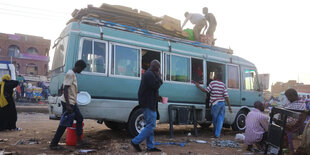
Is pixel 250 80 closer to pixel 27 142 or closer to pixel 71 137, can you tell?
pixel 71 137

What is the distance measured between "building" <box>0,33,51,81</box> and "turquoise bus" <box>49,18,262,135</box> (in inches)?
1417

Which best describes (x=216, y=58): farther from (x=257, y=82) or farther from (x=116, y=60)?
(x=116, y=60)

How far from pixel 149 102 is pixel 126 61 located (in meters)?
1.87

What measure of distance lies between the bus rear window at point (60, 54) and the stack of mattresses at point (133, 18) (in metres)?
0.96

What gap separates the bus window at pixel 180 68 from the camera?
7.37 metres

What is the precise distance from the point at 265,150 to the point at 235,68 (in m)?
4.34

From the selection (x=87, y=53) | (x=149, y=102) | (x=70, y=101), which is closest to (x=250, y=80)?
(x=149, y=102)

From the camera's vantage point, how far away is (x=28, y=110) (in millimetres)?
15234

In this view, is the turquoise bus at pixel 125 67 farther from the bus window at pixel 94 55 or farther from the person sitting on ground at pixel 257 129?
the person sitting on ground at pixel 257 129

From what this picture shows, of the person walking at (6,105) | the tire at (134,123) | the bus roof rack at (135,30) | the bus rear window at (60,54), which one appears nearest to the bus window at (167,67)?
the bus roof rack at (135,30)

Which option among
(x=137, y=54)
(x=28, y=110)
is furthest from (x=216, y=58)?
(x=28, y=110)

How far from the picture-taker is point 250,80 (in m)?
9.50

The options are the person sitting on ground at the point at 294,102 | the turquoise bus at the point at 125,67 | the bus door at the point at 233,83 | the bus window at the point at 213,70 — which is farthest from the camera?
the bus door at the point at 233,83

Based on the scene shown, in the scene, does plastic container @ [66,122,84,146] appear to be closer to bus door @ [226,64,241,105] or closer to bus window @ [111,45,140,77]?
bus window @ [111,45,140,77]
